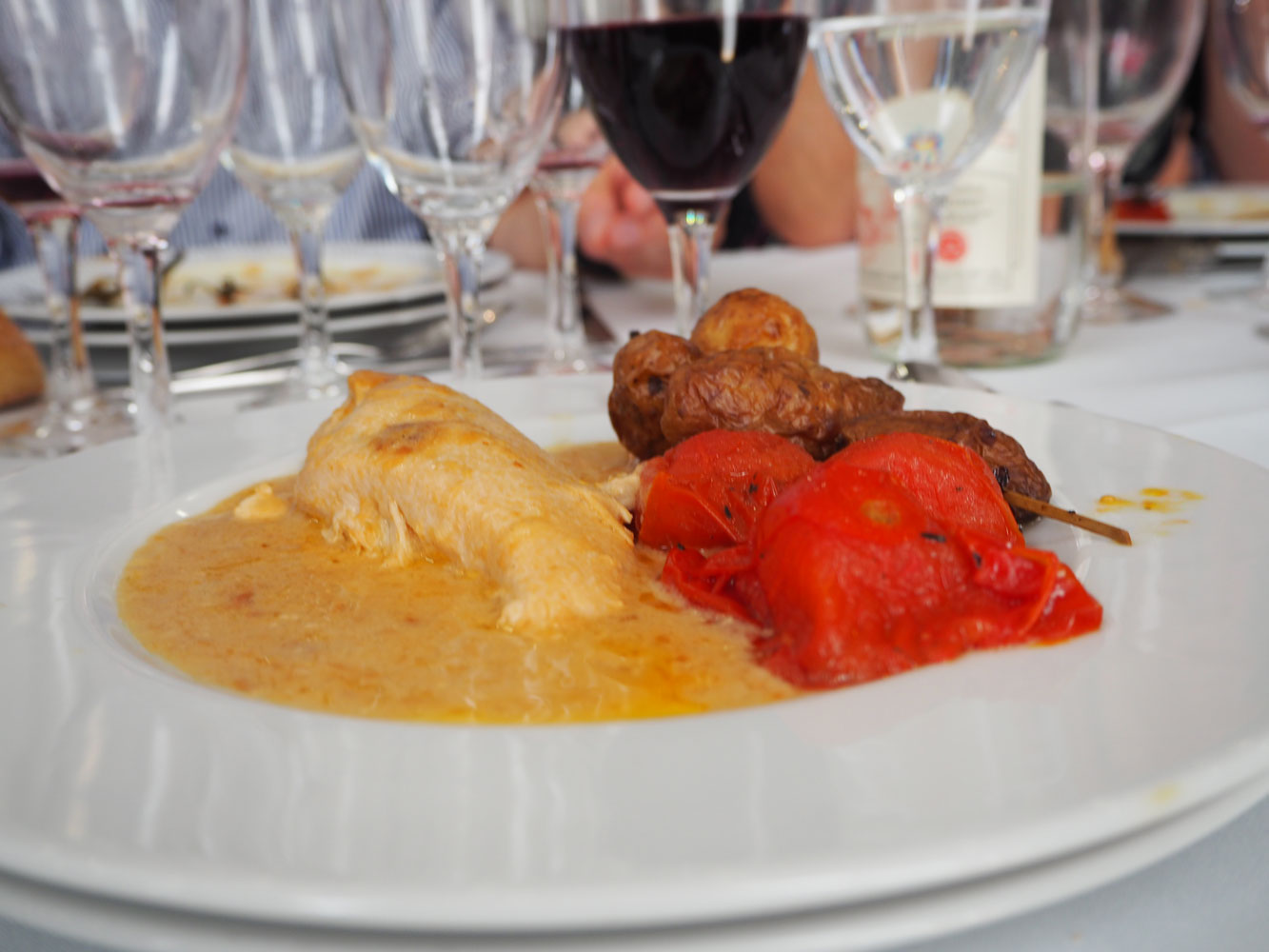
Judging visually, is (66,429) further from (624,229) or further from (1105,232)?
(1105,232)

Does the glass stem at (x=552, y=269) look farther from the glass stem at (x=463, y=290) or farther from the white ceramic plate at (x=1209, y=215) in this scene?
the white ceramic plate at (x=1209, y=215)

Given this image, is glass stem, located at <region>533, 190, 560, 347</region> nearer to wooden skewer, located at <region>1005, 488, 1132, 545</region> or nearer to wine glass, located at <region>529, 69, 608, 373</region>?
wine glass, located at <region>529, 69, 608, 373</region>

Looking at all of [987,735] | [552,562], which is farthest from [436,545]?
[987,735]

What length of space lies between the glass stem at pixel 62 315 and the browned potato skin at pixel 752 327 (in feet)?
3.24

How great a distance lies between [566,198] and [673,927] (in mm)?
1791

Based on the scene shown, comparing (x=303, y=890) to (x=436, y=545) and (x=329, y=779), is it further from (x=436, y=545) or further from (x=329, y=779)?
(x=436, y=545)

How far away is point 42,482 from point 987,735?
1.03 meters

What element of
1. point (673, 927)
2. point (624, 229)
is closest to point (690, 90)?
point (624, 229)

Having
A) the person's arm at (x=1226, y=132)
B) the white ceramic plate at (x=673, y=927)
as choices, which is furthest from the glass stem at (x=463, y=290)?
the person's arm at (x=1226, y=132)

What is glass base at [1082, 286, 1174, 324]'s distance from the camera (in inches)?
99.3

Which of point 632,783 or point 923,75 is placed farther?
point 923,75

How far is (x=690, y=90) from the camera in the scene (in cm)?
178

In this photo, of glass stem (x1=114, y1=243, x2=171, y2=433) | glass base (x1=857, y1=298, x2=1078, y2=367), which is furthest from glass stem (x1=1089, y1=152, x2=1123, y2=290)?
glass stem (x1=114, y1=243, x2=171, y2=433)

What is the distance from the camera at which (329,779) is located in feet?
2.14
